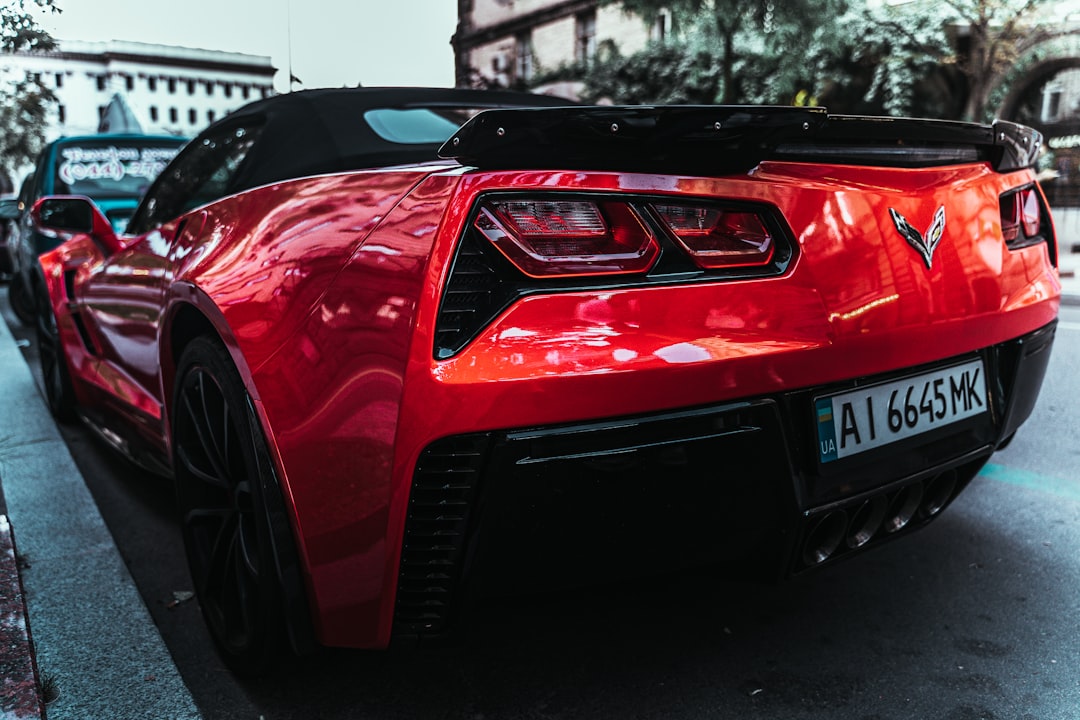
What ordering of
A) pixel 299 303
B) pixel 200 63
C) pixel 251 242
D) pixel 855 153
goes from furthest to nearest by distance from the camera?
pixel 200 63, pixel 251 242, pixel 855 153, pixel 299 303

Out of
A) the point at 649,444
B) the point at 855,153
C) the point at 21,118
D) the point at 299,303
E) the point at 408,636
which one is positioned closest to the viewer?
the point at 649,444

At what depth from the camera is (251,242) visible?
184 centimetres

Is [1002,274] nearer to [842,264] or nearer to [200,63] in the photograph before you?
[842,264]

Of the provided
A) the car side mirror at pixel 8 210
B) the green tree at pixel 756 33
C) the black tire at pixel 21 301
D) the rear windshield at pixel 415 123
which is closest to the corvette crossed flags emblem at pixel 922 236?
the rear windshield at pixel 415 123

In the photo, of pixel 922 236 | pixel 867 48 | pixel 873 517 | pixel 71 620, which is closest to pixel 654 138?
pixel 922 236

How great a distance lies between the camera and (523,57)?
26250 millimetres

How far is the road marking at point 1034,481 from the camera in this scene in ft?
9.80

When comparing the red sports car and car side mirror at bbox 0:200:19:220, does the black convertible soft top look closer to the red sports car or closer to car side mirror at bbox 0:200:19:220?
the red sports car

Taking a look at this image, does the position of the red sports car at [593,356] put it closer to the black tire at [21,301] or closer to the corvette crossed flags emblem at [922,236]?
the corvette crossed flags emblem at [922,236]

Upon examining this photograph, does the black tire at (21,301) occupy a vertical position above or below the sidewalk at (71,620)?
above

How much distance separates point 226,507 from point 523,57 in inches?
1020

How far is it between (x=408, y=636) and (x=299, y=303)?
0.61m

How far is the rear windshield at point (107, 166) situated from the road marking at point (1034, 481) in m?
6.36

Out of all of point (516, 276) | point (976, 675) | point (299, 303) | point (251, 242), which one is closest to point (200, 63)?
point (251, 242)
